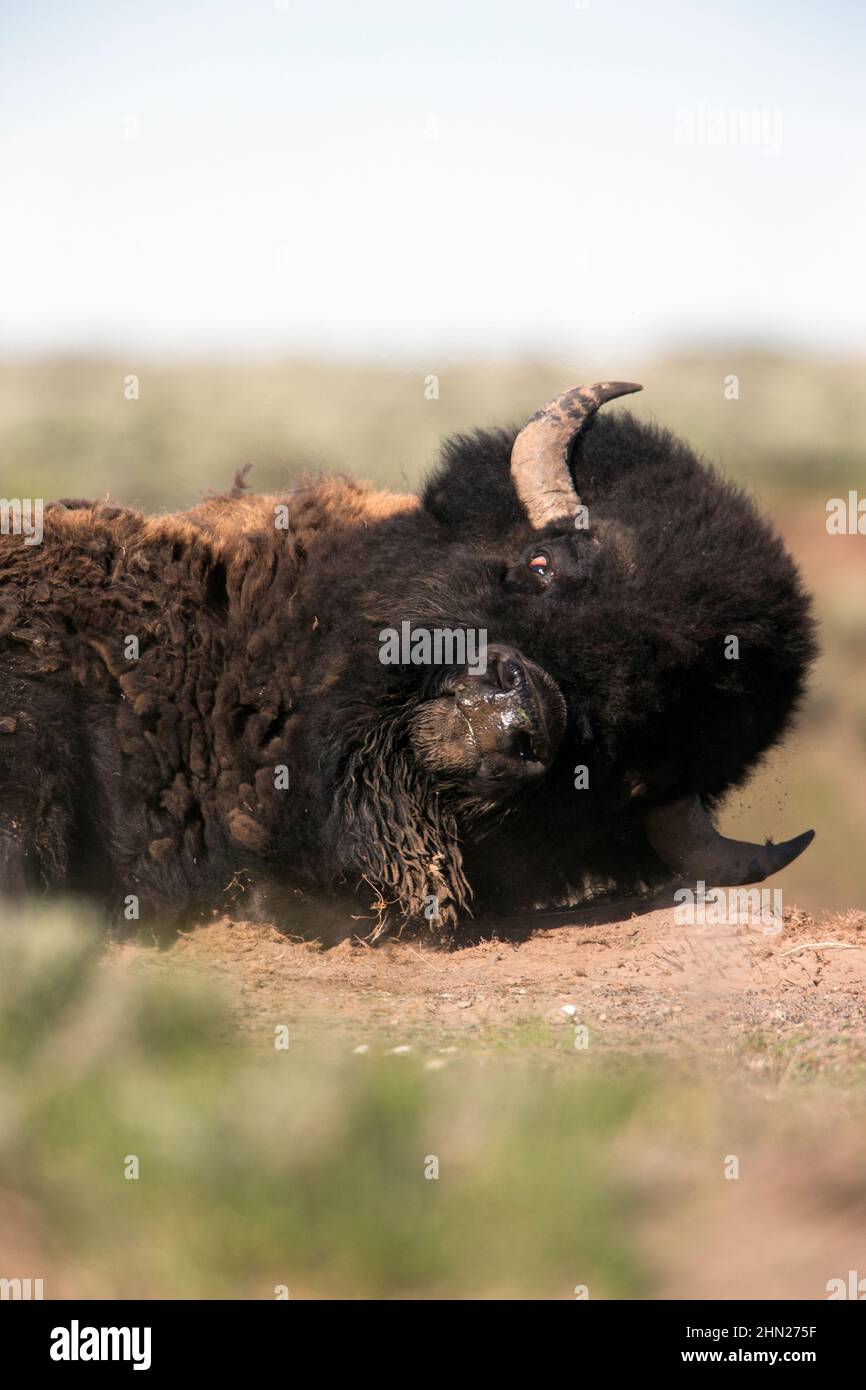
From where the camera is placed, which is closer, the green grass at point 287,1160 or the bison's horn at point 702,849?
the green grass at point 287,1160

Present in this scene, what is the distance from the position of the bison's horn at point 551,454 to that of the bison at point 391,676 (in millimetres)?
13

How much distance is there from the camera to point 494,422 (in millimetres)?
14336

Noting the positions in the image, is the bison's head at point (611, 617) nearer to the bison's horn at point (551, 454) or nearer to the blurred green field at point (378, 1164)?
the bison's horn at point (551, 454)

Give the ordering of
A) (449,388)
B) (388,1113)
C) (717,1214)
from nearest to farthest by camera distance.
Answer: (717,1214)
(388,1113)
(449,388)

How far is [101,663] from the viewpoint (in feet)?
18.6

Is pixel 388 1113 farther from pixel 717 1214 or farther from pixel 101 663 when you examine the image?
pixel 101 663

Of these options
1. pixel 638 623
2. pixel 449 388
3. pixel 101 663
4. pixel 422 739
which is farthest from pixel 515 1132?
pixel 449 388

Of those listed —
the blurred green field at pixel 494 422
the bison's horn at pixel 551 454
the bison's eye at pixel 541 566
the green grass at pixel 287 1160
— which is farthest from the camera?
the blurred green field at pixel 494 422

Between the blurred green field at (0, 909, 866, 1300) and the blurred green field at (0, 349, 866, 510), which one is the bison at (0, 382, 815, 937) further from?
the blurred green field at (0, 349, 866, 510)

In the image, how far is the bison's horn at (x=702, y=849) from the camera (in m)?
6.37

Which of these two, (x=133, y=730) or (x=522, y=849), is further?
(x=522, y=849)

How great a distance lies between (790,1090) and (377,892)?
6.60ft

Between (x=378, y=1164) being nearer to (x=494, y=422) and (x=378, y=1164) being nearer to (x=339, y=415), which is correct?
(x=494, y=422)

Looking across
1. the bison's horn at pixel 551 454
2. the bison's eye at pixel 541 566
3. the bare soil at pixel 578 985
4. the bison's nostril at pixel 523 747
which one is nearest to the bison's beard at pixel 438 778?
the bison's nostril at pixel 523 747
